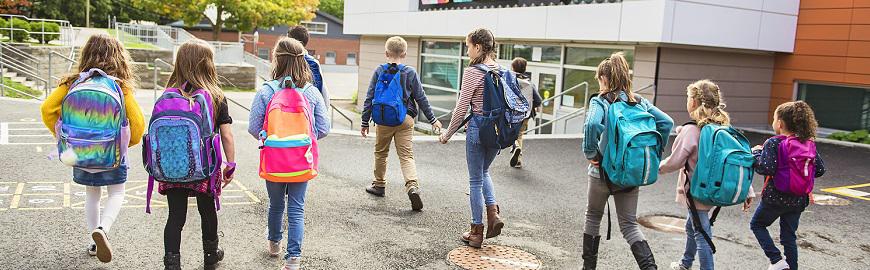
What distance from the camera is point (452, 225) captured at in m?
6.36

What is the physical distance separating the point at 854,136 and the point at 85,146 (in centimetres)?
1431

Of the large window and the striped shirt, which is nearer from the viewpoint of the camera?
the striped shirt

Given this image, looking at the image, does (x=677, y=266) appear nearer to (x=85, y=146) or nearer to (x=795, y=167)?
(x=795, y=167)

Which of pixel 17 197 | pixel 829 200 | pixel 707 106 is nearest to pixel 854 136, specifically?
pixel 829 200

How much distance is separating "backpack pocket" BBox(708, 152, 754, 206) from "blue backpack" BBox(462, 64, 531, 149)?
1465mm

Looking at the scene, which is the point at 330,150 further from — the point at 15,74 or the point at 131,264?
the point at 15,74

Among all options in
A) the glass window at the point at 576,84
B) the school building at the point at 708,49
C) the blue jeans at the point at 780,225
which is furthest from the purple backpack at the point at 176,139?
the glass window at the point at 576,84

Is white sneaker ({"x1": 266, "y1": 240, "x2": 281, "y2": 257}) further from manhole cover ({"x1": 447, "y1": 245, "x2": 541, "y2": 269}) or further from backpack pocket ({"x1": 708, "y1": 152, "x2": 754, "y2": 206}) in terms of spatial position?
backpack pocket ({"x1": 708, "y1": 152, "x2": 754, "y2": 206})

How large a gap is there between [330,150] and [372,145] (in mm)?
829

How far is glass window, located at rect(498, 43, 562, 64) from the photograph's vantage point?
55.9 ft

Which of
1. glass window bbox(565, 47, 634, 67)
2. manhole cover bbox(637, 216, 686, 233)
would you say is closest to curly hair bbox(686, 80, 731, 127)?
manhole cover bbox(637, 216, 686, 233)

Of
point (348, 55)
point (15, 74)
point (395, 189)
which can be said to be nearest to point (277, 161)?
point (395, 189)

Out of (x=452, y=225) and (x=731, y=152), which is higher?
(x=731, y=152)

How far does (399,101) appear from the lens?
6.61m
